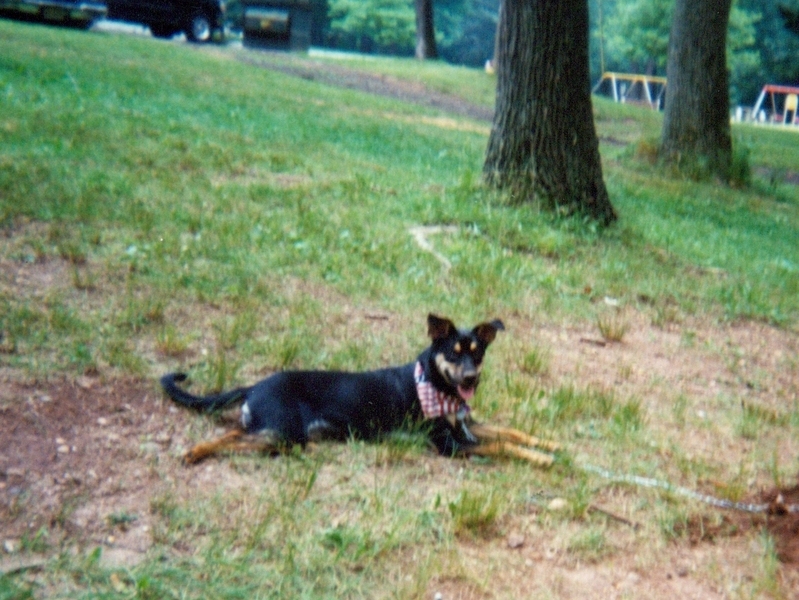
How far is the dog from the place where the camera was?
4.77m

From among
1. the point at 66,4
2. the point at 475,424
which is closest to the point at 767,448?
the point at 475,424

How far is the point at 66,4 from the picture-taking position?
2639cm

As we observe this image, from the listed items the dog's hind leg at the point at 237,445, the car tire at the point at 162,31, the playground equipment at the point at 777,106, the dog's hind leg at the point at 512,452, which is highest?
the car tire at the point at 162,31

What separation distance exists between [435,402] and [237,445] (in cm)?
98

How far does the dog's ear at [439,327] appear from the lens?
15.9 ft

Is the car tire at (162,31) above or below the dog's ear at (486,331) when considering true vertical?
above

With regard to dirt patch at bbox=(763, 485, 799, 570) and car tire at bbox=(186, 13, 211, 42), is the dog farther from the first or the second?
car tire at bbox=(186, 13, 211, 42)

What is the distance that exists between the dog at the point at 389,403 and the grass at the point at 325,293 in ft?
0.47

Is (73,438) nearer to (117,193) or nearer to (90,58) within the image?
(117,193)

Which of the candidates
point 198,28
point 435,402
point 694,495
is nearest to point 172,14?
point 198,28

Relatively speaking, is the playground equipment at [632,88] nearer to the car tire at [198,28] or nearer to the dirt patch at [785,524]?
the car tire at [198,28]

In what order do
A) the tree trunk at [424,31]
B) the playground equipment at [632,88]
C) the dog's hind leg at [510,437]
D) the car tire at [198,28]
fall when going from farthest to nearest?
the playground equipment at [632,88]
the tree trunk at [424,31]
the car tire at [198,28]
the dog's hind leg at [510,437]

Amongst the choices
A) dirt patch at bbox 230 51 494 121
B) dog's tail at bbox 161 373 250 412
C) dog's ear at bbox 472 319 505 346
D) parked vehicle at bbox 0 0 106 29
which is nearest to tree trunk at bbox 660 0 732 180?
dirt patch at bbox 230 51 494 121

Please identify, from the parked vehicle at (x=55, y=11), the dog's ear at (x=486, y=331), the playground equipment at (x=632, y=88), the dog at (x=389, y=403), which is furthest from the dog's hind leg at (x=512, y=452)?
the playground equipment at (x=632, y=88)
